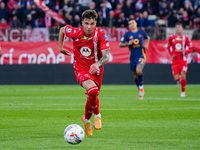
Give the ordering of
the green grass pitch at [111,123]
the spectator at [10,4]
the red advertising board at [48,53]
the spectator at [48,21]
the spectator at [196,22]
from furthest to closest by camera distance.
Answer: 1. the spectator at [10,4]
2. the spectator at [196,22]
3. the spectator at [48,21]
4. the red advertising board at [48,53]
5. the green grass pitch at [111,123]

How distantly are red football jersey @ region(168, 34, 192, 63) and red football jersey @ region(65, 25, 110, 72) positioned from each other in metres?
9.18

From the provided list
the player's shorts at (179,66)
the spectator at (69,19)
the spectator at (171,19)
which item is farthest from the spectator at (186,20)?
the player's shorts at (179,66)

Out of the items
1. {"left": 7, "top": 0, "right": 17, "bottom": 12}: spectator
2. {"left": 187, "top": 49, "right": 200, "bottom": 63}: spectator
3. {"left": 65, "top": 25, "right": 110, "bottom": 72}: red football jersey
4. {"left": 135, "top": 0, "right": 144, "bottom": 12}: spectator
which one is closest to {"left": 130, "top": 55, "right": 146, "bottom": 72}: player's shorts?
{"left": 187, "top": 49, "right": 200, "bottom": 63}: spectator

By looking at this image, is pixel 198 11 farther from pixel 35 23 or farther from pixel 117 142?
pixel 117 142

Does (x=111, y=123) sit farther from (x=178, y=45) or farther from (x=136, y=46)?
(x=178, y=45)

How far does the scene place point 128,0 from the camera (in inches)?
966

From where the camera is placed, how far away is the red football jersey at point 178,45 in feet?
57.6

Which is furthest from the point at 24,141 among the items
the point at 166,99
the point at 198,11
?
the point at 198,11

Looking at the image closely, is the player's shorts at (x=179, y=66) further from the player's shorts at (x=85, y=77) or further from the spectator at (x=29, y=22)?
the player's shorts at (x=85, y=77)

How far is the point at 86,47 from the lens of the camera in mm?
8711

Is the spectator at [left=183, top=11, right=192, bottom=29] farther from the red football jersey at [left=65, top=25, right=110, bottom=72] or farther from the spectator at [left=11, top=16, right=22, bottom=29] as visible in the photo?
the red football jersey at [left=65, top=25, right=110, bottom=72]

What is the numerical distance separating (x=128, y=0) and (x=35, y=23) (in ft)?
15.0

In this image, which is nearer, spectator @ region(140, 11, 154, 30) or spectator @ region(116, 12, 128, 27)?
spectator @ region(140, 11, 154, 30)

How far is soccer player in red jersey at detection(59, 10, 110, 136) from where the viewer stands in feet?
27.8
